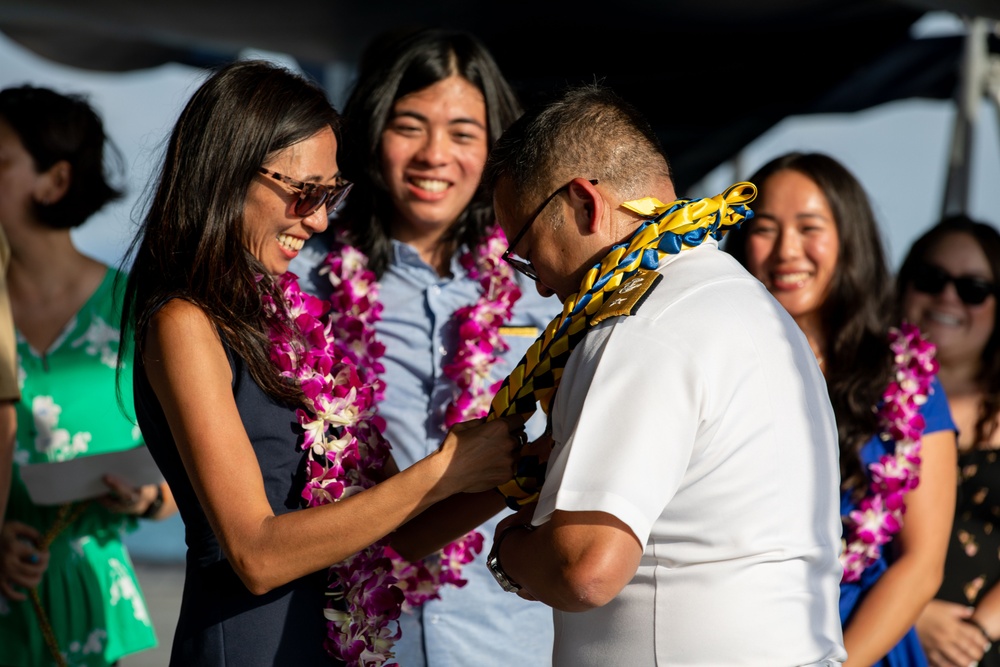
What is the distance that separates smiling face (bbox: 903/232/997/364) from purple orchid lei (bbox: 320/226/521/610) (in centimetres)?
140

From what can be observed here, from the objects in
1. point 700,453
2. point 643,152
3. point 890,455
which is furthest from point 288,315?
point 890,455

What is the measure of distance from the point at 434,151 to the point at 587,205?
109 cm

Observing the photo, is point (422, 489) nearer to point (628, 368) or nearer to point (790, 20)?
point (628, 368)

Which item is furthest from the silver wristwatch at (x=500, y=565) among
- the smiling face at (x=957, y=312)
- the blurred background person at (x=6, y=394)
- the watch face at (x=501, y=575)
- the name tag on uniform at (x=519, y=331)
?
the smiling face at (x=957, y=312)

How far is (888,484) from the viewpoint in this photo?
Answer: 2695 mm

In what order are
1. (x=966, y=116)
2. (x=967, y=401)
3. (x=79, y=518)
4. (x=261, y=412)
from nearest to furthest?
(x=261, y=412)
(x=79, y=518)
(x=967, y=401)
(x=966, y=116)

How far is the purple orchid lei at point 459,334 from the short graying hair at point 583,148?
2.88 feet

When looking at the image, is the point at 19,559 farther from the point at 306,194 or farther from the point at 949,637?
the point at 949,637

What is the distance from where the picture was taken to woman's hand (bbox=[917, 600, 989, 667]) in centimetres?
295

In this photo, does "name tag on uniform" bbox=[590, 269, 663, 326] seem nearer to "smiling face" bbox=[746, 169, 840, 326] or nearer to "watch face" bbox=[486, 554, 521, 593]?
"watch face" bbox=[486, 554, 521, 593]

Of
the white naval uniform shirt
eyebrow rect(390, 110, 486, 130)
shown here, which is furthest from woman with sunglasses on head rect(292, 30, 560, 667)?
the white naval uniform shirt

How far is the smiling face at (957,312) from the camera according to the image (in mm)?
3373

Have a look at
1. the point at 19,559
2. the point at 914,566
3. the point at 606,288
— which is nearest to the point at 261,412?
the point at 606,288

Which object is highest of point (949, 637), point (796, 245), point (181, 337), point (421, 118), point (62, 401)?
point (421, 118)
